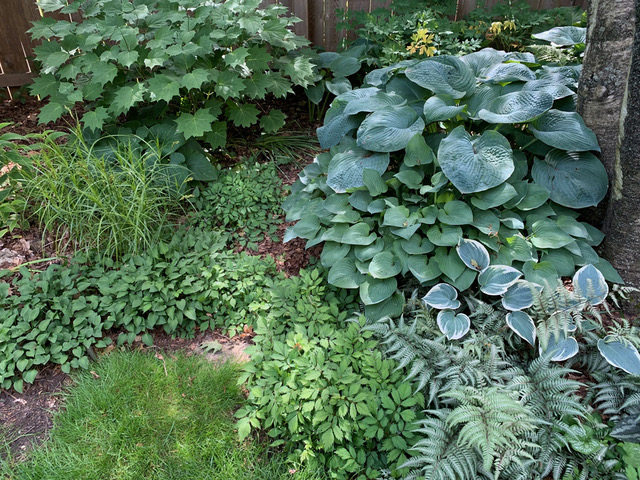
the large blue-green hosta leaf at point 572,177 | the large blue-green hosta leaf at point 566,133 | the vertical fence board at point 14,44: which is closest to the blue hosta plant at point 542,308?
the large blue-green hosta leaf at point 572,177

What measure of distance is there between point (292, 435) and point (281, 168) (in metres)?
2.04

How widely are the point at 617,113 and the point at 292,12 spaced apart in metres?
3.02

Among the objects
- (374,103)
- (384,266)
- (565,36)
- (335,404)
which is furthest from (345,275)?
(565,36)

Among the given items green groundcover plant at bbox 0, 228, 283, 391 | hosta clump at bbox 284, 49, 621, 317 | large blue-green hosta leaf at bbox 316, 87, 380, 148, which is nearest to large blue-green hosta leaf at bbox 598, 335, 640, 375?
hosta clump at bbox 284, 49, 621, 317

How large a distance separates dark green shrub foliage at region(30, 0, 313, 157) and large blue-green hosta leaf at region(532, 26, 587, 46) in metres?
1.61

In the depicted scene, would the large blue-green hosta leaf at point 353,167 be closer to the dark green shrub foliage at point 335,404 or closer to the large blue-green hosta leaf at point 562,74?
the dark green shrub foliage at point 335,404

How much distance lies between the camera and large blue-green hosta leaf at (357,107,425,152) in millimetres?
2328

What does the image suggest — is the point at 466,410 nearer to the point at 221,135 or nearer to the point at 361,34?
the point at 221,135

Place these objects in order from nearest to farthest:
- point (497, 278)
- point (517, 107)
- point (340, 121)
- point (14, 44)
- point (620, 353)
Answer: point (620, 353) < point (497, 278) < point (517, 107) < point (340, 121) < point (14, 44)

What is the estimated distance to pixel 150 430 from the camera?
1.93 m

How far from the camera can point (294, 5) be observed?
13.5 feet

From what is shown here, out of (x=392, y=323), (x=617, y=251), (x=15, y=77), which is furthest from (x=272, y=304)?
(x=15, y=77)

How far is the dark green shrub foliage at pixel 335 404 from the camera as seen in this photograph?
172cm

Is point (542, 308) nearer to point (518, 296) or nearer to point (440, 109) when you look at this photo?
point (518, 296)
